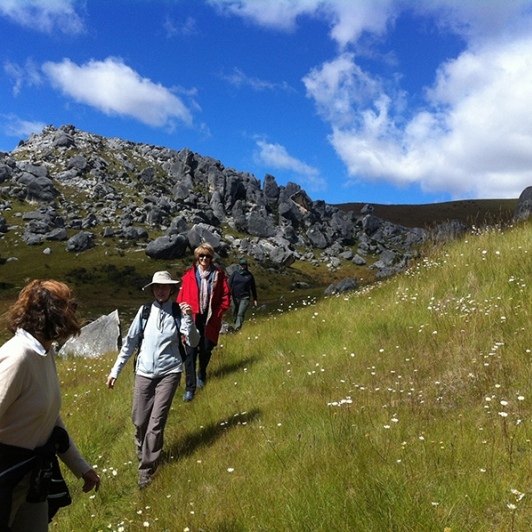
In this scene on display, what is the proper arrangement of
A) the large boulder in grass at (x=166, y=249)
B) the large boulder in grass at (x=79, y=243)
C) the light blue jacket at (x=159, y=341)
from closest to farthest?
1. the light blue jacket at (x=159, y=341)
2. the large boulder in grass at (x=166, y=249)
3. the large boulder in grass at (x=79, y=243)

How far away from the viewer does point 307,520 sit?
12.0ft

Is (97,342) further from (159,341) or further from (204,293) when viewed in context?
(159,341)

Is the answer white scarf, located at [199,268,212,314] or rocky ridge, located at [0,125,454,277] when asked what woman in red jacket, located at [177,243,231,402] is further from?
rocky ridge, located at [0,125,454,277]

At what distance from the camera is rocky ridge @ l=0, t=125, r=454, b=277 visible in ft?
396

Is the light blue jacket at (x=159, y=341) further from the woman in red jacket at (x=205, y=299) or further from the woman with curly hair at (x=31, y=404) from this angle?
the woman with curly hair at (x=31, y=404)

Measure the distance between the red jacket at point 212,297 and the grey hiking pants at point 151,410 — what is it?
3.28m

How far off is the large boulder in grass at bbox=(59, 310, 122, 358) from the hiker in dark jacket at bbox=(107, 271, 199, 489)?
587 inches

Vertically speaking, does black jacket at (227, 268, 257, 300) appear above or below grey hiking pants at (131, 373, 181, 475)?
above

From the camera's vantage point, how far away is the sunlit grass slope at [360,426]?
3.69 meters

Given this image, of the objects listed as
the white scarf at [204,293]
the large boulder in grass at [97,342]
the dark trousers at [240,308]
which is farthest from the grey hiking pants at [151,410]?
the large boulder in grass at [97,342]

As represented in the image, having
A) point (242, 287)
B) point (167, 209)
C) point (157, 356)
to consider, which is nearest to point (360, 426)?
point (157, 356)

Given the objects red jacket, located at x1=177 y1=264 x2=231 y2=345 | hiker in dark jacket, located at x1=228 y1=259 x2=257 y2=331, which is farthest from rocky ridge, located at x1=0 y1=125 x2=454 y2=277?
red jacket, located at x1=177 y1=264 x2=231 y2=345

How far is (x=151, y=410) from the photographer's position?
6.60m

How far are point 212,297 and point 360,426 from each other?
5.30m
